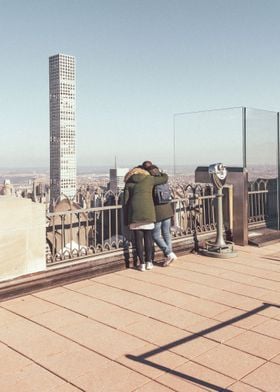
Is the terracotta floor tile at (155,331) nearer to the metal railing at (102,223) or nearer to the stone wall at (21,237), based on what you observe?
the stone wall at (21,237)

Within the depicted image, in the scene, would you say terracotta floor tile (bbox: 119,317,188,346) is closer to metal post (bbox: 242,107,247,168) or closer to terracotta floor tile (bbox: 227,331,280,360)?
terracotta floor tile (bbox: 227,331,280,360)

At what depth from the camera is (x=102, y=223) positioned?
6934 mm

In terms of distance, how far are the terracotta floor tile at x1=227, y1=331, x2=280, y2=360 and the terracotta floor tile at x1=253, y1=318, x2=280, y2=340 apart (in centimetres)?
9

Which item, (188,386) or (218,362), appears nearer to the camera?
(188,386)

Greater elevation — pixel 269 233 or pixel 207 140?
pixel 207 140

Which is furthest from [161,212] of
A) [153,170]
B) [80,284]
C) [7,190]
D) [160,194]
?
[7,190]

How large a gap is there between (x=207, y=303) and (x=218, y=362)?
63.0 inches

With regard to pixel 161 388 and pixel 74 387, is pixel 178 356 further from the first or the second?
pixel 74 387

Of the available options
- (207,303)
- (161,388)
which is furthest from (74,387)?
(207,303)

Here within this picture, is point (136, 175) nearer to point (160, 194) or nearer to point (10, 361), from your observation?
point (160, 194)

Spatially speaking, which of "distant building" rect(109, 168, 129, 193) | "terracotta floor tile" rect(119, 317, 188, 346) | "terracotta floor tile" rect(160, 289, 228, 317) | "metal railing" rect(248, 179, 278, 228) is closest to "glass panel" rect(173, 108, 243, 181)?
"metal railing" rect(248, 179, 278, 228)

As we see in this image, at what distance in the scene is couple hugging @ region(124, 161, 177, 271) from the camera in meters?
6.80

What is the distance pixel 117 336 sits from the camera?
14.1 ft

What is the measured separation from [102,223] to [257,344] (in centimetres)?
340
